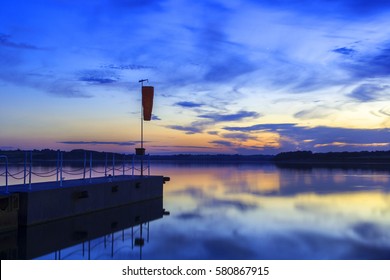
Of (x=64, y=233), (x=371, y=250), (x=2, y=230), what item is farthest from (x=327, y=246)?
(x=2, y=230)

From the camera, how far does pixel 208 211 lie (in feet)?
63.4

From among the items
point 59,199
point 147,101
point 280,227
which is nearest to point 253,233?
point 280,227

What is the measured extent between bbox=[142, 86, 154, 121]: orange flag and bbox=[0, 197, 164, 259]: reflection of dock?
18.0 ft

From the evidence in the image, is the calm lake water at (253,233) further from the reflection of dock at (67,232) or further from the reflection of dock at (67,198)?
the reflection of dock at (67,198)

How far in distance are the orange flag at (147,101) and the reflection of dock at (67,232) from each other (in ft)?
18.0

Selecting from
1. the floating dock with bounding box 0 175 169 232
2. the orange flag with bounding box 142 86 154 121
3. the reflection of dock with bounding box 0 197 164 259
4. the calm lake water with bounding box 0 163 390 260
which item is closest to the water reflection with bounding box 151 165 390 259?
the calm lake water with bounding box 0 163 390 260

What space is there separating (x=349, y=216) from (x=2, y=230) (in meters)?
13.3

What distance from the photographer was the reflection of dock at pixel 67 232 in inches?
418

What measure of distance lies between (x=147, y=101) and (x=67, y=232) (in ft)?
32.3

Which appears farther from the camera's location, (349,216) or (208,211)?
(208,211)

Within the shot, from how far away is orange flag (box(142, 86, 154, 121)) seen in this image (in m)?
21.0

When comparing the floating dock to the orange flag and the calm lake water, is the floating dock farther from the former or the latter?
the orange flag

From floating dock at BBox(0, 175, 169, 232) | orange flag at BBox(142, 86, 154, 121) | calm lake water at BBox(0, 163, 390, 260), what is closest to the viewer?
calm lake water at BBox(0, 163, 390, 260)
